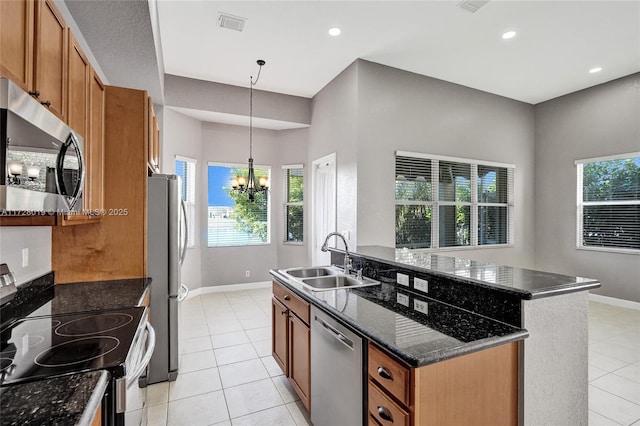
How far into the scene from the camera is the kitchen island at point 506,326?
4.51ft

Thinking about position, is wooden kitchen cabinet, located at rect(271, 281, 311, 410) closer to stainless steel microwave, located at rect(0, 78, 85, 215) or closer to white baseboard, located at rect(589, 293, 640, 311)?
stainless steel microwave, located at rect(0, 78, 85, 215)

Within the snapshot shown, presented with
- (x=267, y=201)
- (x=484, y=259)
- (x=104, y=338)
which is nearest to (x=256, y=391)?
(x=104, y=338)

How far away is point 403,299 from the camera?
2.03 meters

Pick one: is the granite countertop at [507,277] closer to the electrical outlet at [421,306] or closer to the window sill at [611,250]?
the electrical outlet at [421,306]

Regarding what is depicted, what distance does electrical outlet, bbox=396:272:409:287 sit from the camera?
225cm

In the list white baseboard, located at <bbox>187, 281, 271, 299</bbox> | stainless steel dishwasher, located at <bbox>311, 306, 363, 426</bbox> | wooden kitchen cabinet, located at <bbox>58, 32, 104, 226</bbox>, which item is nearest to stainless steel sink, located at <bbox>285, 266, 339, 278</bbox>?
stainless steel dishwasher, located at <bbox>311, 306, 363, 426</bbox>

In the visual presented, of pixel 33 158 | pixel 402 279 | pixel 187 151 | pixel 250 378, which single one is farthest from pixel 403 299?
pixel 187 151

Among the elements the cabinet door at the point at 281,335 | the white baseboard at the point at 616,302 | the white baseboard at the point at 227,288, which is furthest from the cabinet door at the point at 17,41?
the white baseboard at the point at 616,302

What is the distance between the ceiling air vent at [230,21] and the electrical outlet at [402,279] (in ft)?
10.1

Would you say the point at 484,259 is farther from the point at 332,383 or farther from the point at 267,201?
the point at 332,383

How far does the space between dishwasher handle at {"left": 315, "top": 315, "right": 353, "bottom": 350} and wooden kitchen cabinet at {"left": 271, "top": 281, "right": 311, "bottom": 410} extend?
222 millimetres

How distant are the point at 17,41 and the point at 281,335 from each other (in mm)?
2378

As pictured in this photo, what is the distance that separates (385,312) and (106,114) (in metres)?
2.55

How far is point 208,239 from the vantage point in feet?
18.4
